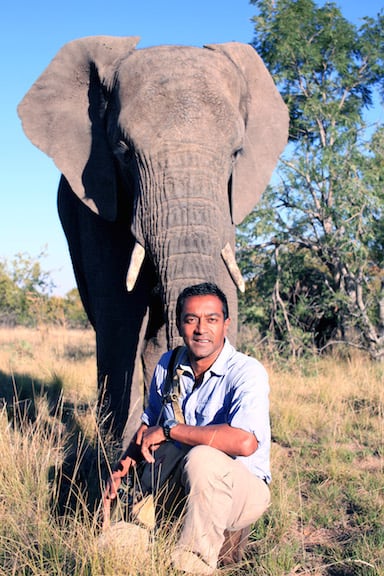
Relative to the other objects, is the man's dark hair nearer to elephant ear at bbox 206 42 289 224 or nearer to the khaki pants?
the khaki pants

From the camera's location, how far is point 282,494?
4281 mm

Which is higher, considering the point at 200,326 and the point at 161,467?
the point at 200,326

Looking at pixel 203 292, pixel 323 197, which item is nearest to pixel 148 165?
pixel 203 292

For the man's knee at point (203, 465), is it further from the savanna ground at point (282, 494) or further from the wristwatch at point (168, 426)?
the savanna ground at point (282, 494)

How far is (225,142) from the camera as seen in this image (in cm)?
518

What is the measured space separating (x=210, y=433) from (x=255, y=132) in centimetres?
376

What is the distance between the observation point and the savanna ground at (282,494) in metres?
3.16

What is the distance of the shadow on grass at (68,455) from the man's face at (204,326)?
3.00ft

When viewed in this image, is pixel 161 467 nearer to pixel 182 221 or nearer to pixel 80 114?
pixel 182 221

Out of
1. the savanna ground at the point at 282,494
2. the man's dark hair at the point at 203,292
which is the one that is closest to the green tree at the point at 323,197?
the savanna ground at the point at 282,494

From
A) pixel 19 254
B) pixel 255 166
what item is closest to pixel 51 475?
pixel 255 166

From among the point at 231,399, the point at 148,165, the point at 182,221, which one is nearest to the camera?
the point at 231,399

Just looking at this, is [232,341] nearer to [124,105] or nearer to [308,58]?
[124,105]

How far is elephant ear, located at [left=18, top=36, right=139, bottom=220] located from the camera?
5.69 m
